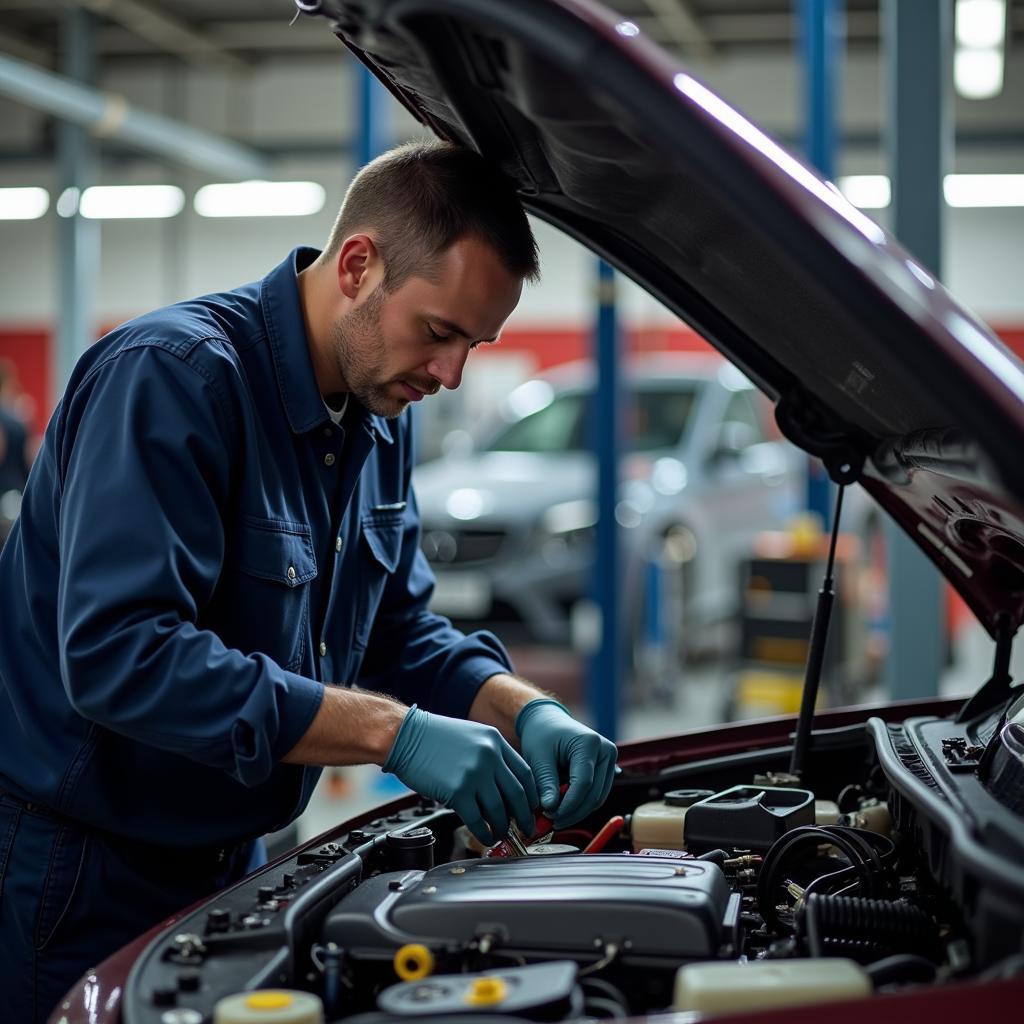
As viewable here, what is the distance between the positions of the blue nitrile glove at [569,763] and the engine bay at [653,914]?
0.21ft

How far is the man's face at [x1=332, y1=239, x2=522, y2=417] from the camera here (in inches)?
65.5

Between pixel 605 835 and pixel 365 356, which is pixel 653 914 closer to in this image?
pixel 605 835

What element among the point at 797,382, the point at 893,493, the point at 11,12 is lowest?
the point at 893,493

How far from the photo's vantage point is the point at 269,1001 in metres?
1.00

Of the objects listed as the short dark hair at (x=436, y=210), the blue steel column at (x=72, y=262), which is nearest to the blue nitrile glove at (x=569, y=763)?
the short dark hair at (x=436, y=210)

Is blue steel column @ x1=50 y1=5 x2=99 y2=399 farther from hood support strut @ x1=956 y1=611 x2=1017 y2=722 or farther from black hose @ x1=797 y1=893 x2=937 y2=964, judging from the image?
black hose @ x1=797 y1=893 x2=937 y2=964

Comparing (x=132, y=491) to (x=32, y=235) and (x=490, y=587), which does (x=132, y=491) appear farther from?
(x=32, y=235)

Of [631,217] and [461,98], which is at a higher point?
[461,98]

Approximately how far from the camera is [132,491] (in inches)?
55.7

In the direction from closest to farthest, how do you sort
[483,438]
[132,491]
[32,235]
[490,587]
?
[132,491], [490,587], [483,438], [32,235]

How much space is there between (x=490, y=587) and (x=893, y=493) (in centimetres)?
457

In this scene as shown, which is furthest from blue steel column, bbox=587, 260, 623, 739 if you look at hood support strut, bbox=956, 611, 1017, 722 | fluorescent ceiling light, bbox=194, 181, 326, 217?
fluorescent ceiling light, bbox=194, 181, 326, 217

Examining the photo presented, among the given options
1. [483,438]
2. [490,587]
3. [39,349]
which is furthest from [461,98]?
[39,349]

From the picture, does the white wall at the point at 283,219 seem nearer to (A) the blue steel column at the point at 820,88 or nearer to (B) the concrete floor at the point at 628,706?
(B) the concrete floor at the point at 628,706
